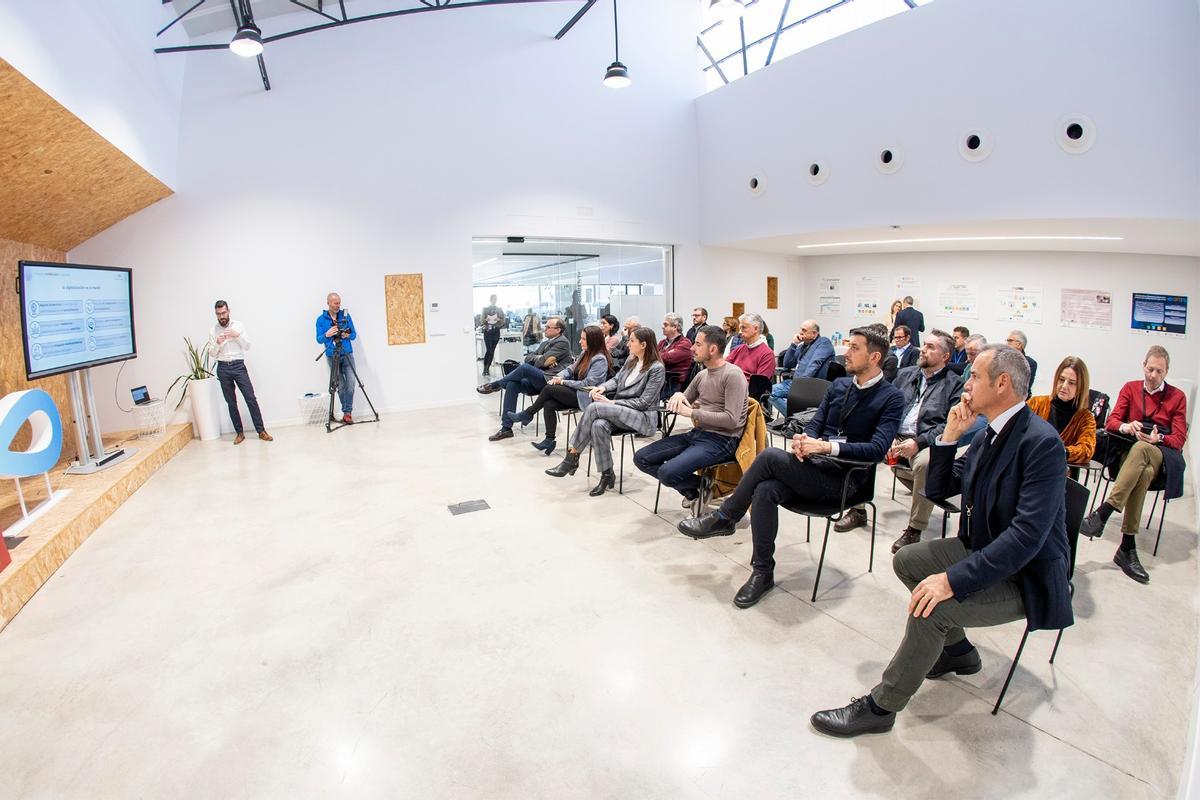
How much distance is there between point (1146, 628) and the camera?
272 cm

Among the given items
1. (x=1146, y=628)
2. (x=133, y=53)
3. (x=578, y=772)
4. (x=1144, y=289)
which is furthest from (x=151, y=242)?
(x=1144, y=289)

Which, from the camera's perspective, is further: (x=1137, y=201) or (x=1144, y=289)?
(x=1144, y=289)

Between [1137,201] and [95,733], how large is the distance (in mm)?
7431

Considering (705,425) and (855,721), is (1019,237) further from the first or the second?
(855,721)

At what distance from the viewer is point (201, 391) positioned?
21.4 ft

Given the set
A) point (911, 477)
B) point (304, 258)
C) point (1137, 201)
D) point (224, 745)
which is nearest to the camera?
point (224, 745)

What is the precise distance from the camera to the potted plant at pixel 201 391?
6.53 m

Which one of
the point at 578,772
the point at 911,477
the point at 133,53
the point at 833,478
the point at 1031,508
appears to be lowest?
the point at 578,772

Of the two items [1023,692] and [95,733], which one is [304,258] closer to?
[95,733]

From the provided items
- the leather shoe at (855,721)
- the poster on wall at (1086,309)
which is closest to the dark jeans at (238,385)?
the leather shoe at (855,721)

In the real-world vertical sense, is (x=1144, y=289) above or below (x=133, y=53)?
below

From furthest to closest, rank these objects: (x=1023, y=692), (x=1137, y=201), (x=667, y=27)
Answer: (x=667, y=27) → (x=1137, y=201) → (x=1023, y=692)

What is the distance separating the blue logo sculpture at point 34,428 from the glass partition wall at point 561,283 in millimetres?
5094

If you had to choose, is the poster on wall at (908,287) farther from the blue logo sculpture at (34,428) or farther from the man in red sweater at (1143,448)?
the blue logo sculpture at (34,428)
